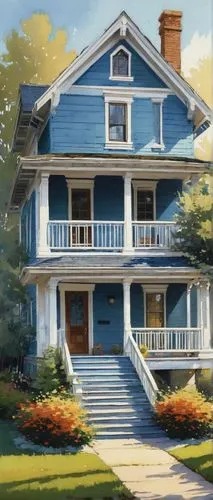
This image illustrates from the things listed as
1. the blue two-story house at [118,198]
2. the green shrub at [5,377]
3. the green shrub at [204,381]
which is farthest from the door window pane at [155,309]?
the green shrub at [5,377]

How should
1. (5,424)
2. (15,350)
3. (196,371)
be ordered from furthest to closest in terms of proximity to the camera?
1. (15,350)
2. (196,371)
3. (5,424)

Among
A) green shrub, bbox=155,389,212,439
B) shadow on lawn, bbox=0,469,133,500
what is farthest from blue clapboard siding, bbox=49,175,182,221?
shadow on lawn, bbox=0,469,133,500

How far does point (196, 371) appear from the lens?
26.1m

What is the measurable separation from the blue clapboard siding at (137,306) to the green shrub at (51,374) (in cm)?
416

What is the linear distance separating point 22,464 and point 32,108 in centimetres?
1341

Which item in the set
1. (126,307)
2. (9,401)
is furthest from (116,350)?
(9,401)

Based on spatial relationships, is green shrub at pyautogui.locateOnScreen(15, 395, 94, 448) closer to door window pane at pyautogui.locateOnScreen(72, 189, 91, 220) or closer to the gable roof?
door window pane at pyautogui.locateOnScreen(72, 189, 91, 220)

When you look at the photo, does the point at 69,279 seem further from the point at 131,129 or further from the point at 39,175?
the point at 131,129

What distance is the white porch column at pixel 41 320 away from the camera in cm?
2469

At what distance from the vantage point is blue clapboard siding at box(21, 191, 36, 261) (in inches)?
1082

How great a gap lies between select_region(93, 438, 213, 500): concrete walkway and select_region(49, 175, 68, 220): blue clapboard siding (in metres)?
8.92

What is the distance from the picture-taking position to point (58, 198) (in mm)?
26172

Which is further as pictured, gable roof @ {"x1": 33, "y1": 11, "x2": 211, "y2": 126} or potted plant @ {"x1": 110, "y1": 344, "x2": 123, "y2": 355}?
gable roof @ {"x1": 33, "y1": 11, "x2": 211, "y2": 126}

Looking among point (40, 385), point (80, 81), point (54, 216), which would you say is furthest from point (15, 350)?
point (80, 81)
